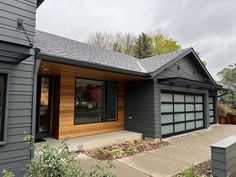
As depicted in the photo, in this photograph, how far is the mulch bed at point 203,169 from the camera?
479 centimetres

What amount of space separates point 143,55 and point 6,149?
70.5ft

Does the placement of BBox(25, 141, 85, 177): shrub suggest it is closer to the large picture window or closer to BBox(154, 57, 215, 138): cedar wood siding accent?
the large picture window

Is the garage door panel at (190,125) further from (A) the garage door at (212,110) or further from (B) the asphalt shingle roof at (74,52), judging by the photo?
(A) the garage door at (212,110)

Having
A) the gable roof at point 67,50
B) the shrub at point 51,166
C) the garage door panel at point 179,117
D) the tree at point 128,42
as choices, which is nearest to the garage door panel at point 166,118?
the garage door panel at point 179,117

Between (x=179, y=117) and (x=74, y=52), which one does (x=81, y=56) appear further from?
(x=179, y=117)

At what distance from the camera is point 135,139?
8.35 meters

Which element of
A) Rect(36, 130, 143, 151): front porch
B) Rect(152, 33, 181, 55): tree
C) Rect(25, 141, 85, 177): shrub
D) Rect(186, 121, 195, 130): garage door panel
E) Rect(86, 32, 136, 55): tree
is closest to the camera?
Rect(25, 141, 85, 177): shrub

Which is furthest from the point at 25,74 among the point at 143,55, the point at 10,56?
the point at 143,55

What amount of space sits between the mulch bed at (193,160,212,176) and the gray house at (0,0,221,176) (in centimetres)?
293

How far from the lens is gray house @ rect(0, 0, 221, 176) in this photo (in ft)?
13.3

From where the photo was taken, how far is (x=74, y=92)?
25.3 ft

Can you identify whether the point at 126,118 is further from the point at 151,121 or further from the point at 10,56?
the point at 10,56

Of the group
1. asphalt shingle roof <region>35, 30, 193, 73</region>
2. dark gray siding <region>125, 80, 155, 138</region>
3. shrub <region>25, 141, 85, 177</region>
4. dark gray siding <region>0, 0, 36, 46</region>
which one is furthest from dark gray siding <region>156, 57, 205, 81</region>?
shrub <region>25, 141, 85, 177</region>

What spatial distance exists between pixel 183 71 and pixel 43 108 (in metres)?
7.52
